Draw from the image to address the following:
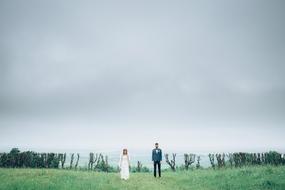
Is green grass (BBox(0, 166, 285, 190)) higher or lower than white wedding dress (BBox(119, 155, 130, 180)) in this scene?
lower

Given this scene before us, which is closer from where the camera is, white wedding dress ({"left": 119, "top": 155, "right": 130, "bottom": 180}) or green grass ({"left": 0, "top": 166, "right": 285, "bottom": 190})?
green grass ({"left": 0, "top": 166, "right": 285, "bottom": 190})

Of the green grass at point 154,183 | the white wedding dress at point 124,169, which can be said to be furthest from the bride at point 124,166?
the green grass at point 154,183

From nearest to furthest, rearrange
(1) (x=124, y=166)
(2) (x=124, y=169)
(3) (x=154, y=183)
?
(3) (x=154, y=183), (2) (x=124, y=169), (1) (x=124, y=166)

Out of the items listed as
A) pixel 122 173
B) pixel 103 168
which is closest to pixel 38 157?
pixel 103 168

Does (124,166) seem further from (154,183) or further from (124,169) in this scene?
(154,183)

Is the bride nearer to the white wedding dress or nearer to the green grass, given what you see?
the white wedding dress

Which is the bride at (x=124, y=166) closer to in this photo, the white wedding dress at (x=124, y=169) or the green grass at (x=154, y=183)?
the white wedding dress at (x=124, y=169)

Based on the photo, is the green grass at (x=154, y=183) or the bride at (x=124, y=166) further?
the bride at (x=124, y=166)

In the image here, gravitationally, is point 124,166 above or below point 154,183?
above

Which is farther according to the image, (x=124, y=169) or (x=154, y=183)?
(x=124, y=169)

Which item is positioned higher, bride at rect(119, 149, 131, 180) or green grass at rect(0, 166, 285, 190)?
bride at rect(119, 149, 131, 180)

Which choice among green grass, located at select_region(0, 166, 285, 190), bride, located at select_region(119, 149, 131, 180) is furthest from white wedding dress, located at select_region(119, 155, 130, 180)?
green grass, located at select_region(0, 166, 285, 190)

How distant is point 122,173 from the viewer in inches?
1036

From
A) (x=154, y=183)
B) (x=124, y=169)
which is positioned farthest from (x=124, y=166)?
(x=154, y=183)
